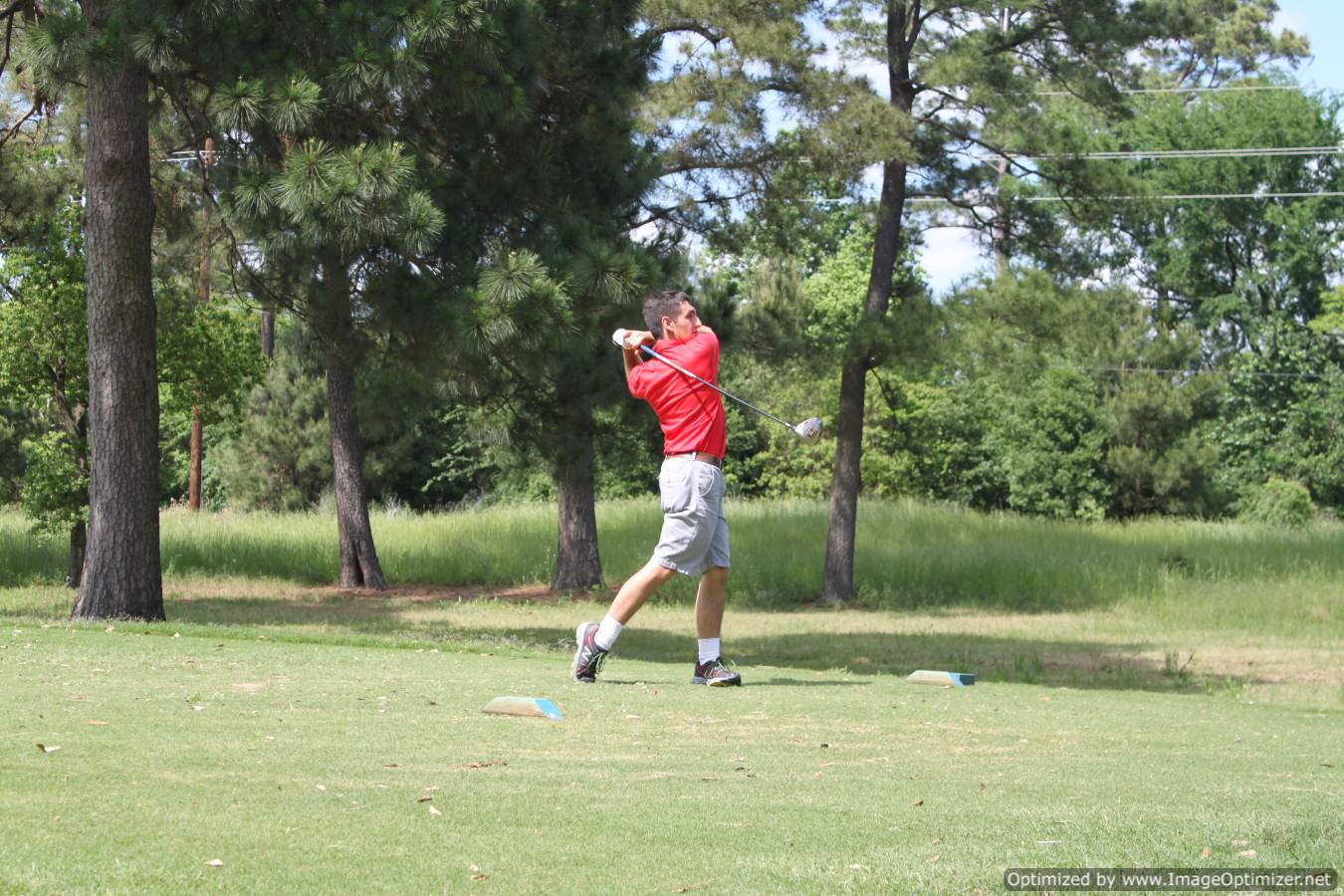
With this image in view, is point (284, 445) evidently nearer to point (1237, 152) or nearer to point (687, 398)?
point (1237, 152)

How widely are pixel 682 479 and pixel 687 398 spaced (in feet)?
1.50

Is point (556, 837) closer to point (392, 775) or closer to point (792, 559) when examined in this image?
point (392, 775)

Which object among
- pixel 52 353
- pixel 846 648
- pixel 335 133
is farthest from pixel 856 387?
pixel 335 133

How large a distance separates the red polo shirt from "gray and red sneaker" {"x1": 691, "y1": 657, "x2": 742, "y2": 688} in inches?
49.0

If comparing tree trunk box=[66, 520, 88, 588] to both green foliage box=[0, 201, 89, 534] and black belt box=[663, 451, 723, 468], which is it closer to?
green foliage box=[0, 201, 89, 534]

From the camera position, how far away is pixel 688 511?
27.9ft

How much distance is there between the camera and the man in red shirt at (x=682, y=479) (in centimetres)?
851

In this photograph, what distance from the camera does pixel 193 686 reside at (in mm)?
7672

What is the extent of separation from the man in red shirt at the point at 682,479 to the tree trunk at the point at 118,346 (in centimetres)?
772

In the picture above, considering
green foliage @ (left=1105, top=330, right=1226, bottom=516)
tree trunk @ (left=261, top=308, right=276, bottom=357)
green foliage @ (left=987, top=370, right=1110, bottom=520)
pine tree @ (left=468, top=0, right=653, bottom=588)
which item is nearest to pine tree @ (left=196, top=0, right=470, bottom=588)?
pine tree @ (left=468, top=0, right=653, bottom=588)

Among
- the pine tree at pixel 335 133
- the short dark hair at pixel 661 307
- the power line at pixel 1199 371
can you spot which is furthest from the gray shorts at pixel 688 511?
the power line at pixel 1199 371

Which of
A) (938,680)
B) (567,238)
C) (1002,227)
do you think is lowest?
(938,680)

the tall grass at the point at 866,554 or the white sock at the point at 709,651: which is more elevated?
the white sock at the point at 709,651

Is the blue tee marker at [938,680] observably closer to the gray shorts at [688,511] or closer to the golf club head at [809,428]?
the golf club head at [809,428]
